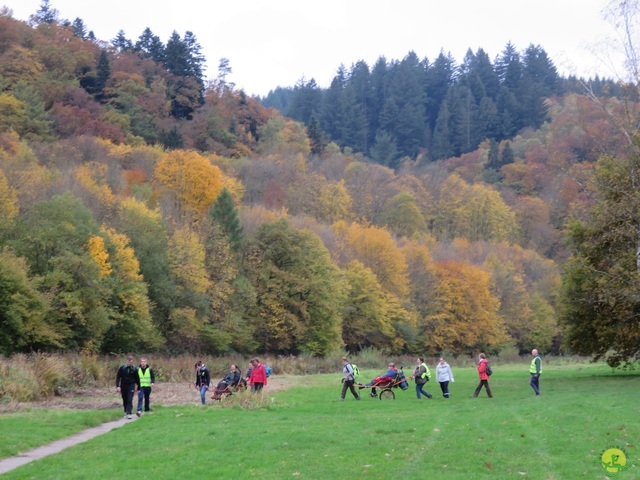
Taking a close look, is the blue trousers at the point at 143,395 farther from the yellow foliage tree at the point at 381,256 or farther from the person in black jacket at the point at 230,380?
the yellow foliage tree at the point at 381,256

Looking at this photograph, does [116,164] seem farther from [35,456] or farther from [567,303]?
[35,456]

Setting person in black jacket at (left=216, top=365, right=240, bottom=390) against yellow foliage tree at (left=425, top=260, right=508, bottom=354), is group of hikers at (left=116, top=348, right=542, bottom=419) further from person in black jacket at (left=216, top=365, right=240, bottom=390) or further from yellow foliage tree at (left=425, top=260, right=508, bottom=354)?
yellow foliage tree at (left=425, top=260, right=508, bottom=354)

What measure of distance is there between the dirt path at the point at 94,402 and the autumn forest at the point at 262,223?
1259 cm

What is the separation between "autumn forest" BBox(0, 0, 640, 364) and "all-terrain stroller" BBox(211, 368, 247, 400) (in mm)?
15291

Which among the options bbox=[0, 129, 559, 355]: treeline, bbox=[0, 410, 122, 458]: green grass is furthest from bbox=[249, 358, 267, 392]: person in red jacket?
bbox=[0, 129, 559, 355]: treeline

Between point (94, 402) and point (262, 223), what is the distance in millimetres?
44121

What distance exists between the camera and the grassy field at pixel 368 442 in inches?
519

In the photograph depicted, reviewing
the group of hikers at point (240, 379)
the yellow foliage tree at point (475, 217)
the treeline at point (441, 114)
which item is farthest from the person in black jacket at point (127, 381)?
the treeline at point (441, 114)

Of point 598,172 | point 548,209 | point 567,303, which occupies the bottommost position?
point 567,303

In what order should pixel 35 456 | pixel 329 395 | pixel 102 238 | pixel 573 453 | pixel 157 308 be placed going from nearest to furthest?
pixel 573 453
pixel 35 456
pixel 329 395
pixel 102 238
pixel 157 308

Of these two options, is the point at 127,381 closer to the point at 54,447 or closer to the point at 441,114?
Answer: the point at 54,447

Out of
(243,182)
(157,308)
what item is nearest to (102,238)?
(157,308)

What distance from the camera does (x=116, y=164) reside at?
89.8 meters

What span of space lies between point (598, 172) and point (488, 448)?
21.9 m
